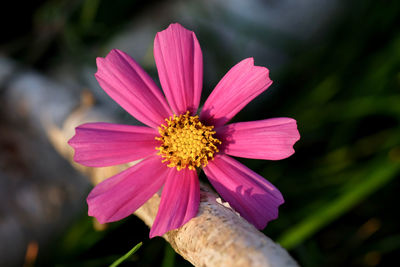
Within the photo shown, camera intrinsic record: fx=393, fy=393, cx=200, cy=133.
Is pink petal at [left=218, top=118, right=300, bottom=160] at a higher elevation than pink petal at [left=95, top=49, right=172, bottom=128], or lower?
lower

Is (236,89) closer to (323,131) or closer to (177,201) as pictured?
(177,201)

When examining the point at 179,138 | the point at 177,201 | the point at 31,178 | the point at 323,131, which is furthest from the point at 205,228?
the point at 323,131

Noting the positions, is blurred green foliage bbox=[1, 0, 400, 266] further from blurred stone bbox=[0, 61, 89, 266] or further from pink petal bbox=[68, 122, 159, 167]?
pink petal bbox=[68, 122, 159, 167]

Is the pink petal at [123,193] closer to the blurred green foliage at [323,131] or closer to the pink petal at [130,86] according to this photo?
the pink petal at [130,86]

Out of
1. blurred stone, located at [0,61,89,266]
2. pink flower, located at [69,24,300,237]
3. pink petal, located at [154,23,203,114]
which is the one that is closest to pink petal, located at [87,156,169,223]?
pink flower, located at [69,24,300,237]

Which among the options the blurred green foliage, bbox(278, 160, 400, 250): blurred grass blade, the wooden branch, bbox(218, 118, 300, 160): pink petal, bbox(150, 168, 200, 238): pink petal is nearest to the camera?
the wooden branch

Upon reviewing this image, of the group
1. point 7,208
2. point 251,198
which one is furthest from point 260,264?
point 7,208
